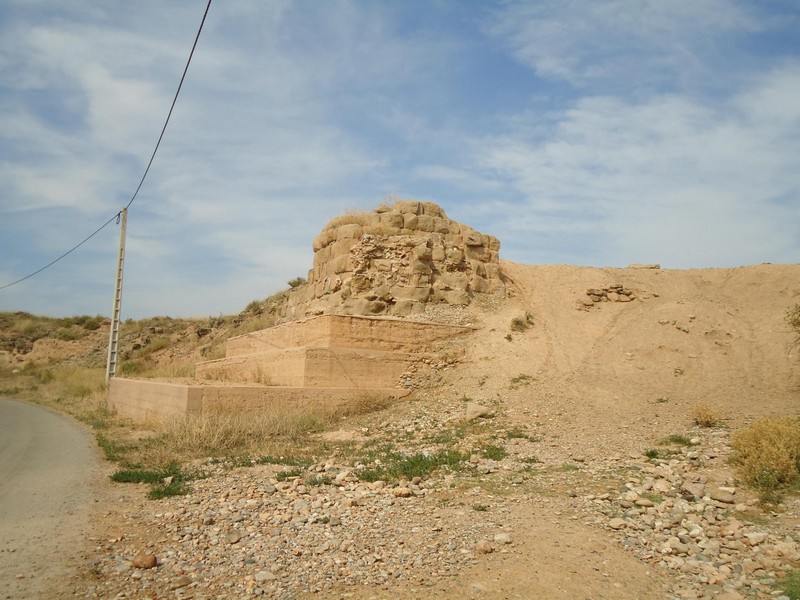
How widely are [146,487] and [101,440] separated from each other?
14.7 feet

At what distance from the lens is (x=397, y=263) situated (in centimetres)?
1581

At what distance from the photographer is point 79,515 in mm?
5820

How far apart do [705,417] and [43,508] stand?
→ 28.2 feet

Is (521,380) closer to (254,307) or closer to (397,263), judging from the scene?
(397,263)

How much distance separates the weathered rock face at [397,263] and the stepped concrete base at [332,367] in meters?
1.59

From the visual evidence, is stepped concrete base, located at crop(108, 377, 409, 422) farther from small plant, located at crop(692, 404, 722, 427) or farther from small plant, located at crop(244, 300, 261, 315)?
small plant, located at crop(244, 300, 261, 315)

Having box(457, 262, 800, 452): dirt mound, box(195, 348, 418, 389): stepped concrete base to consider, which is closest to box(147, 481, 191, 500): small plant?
box(457, 262, 800, 452): dirt mound

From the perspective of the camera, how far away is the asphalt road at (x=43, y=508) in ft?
14.0

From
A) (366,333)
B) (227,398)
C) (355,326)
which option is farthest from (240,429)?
(366,333)

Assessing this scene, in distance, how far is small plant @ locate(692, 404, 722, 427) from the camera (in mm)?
8945

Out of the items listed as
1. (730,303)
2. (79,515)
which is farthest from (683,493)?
(730,303)

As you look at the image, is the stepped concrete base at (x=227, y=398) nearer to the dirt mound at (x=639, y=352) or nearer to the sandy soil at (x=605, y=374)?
the sandy soil at (x=605, y=374)

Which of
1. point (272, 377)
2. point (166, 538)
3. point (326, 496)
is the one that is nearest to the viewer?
point (166, 538)

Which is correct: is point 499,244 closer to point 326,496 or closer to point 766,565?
point 326,496
